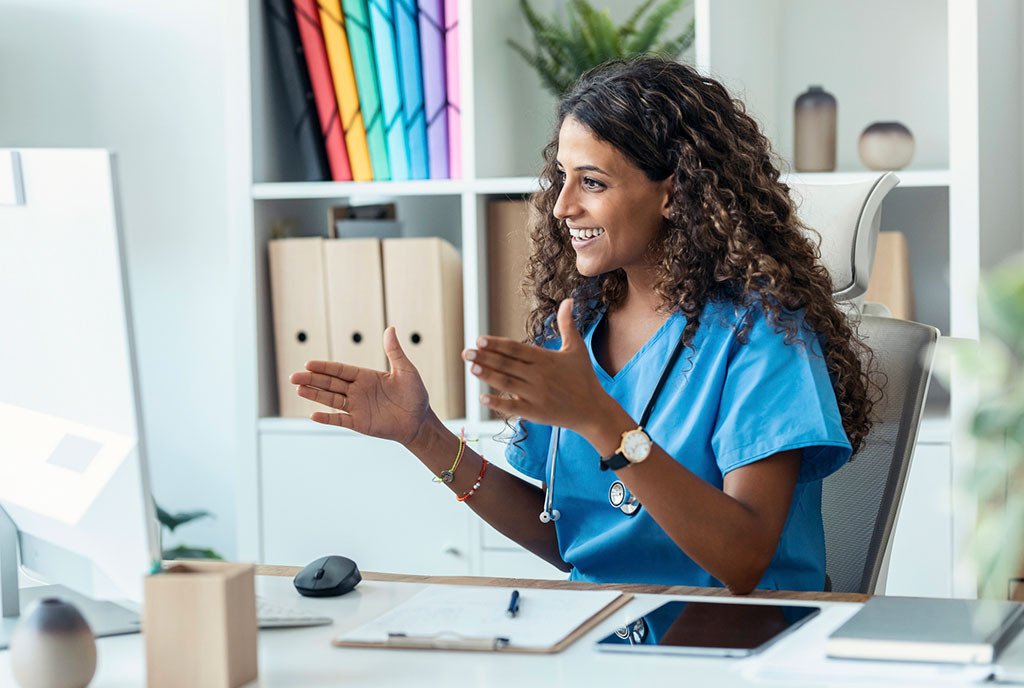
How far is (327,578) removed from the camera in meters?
1.16

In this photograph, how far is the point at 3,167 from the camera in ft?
2.91

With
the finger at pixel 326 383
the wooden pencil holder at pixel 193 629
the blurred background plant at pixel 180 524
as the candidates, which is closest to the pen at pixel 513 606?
the wooden pencil holder at pixel 193 629

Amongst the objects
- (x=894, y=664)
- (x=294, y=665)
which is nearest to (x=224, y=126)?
(x=294, y=665)

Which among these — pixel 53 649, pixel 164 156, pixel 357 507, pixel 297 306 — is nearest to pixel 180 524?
pixel 357 507

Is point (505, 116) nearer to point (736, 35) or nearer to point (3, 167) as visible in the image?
point (736, 35)

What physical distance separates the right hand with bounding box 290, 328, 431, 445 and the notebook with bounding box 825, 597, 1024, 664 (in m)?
0.58

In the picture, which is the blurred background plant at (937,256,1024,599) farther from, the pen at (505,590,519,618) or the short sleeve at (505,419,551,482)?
the short sleeve at (505,419,551,482)

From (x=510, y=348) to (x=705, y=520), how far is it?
0.29m

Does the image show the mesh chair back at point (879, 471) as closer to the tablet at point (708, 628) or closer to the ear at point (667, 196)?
the ear at point (667, 196)

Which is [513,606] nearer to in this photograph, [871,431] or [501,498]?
[501,498]

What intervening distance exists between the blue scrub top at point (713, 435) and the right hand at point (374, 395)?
0.64ft

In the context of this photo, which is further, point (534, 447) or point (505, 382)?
point (534, 447)

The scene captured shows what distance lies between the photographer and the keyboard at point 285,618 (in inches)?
40.9

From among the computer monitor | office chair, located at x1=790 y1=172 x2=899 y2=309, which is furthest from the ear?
the computer monitor
